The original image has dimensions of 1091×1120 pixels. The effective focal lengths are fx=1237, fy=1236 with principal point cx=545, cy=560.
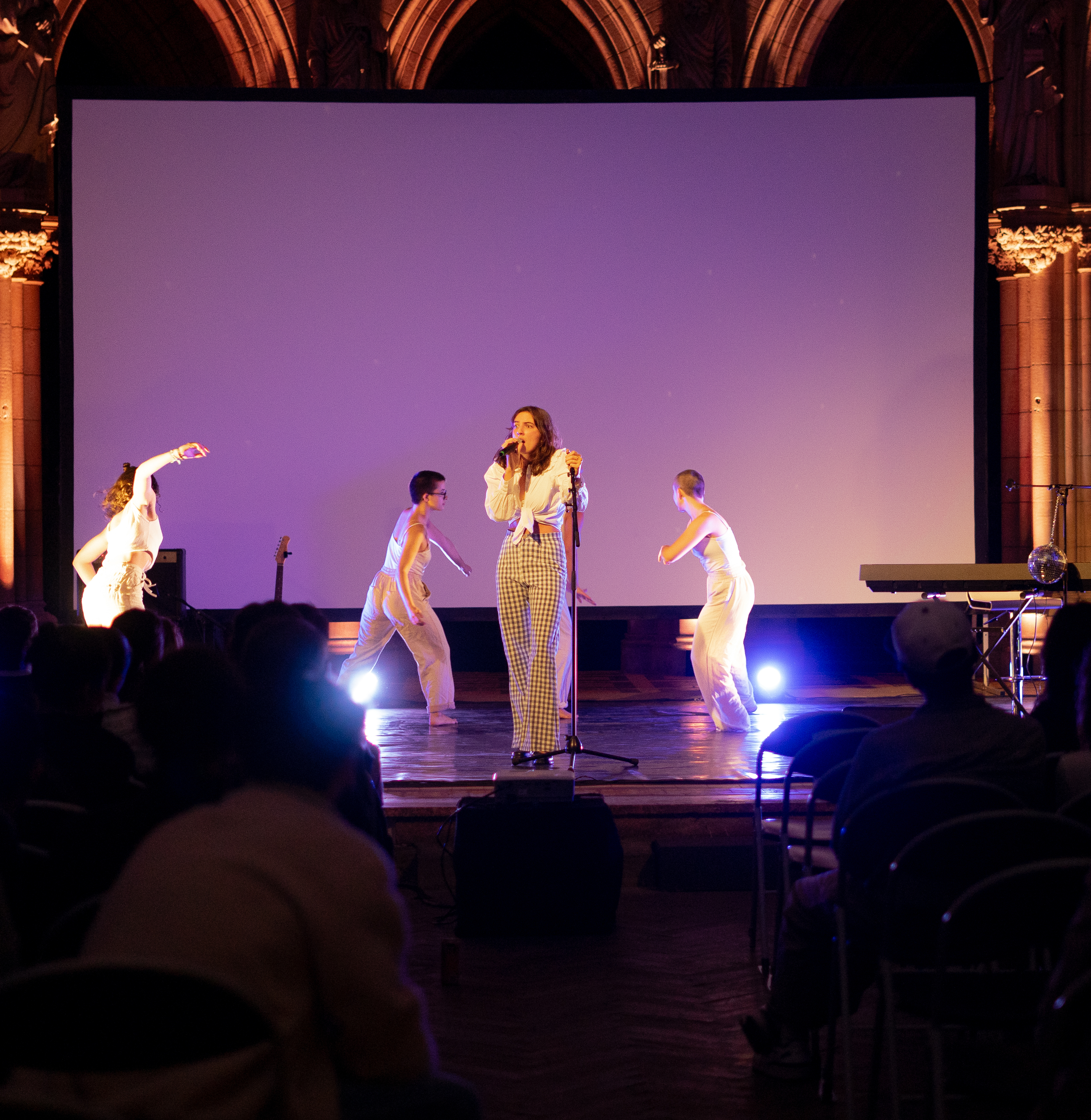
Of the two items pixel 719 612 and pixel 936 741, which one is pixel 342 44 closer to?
pixel 719 612

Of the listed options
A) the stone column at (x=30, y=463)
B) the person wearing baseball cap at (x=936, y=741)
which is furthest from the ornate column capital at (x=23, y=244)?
the person wearing baseball cap at (x=936, y=741)

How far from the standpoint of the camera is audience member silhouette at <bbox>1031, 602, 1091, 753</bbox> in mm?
3602

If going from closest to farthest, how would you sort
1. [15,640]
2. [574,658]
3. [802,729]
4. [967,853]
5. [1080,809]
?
[967,853] < [1080,809] < [802,729] < [15,640] < [574,658]

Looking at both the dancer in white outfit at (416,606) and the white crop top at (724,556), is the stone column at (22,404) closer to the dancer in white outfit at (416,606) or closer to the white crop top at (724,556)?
the dancer in white outfit at (416,606)

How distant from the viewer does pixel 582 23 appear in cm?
1242

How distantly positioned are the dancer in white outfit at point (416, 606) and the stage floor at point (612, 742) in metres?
0.29

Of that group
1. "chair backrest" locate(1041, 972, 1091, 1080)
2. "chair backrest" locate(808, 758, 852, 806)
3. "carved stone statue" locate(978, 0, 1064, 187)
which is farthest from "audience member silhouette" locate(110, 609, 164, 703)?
"carved stone statue" locate(978, 0, 1064, 187)

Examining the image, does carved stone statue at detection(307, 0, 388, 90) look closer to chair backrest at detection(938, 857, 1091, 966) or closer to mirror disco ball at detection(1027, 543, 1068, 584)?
mirror disco ball at detection(1027, 543, 1068, 584)

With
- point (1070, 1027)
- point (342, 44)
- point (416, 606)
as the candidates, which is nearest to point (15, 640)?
point (1070, 1027)

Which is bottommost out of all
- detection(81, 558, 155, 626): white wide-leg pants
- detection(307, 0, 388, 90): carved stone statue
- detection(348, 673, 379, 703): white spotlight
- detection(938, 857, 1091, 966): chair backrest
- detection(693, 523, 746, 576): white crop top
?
detection(348, 673, 379, 703): white spotlight

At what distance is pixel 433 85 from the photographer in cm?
1376

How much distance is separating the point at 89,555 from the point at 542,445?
3.25 metres

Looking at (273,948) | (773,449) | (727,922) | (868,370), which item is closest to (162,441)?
(773,449)

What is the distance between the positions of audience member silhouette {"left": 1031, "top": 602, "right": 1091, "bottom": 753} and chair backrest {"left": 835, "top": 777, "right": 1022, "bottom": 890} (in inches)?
39.2
